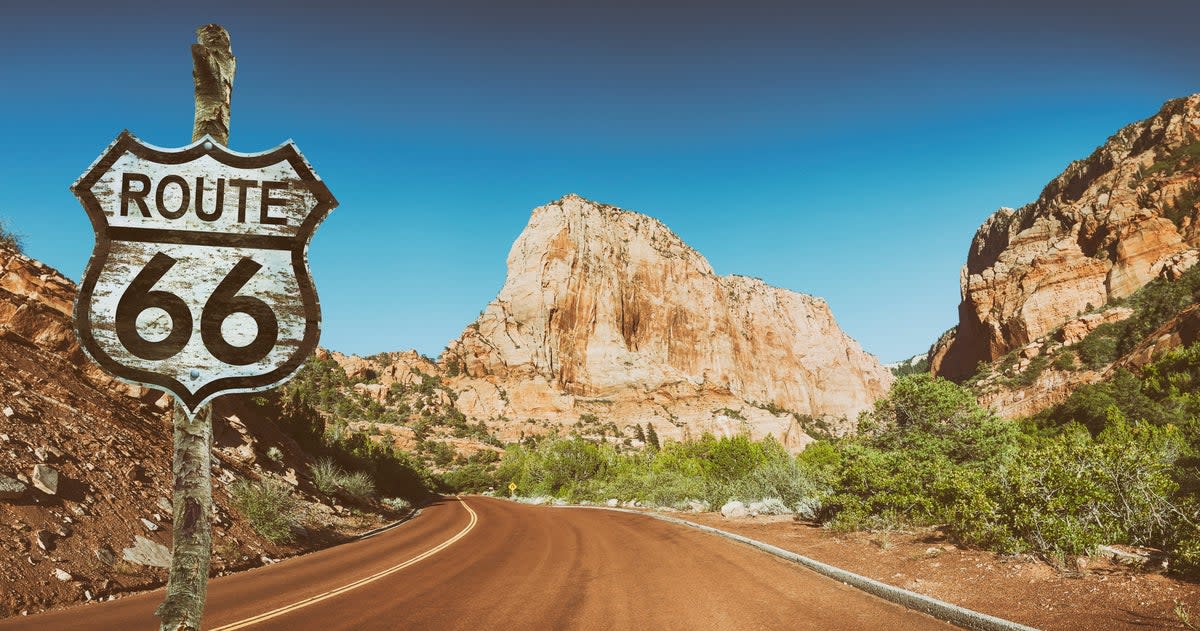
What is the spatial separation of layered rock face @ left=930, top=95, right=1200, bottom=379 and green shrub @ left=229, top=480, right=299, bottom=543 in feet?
267

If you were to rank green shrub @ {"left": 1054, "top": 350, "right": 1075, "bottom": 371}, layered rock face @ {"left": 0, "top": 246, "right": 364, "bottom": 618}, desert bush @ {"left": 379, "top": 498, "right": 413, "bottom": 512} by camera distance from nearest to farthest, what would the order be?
1. layered rock face @ {"left": 0, "top": 246, "right": 364, "bottom": 618}
2. desert bush @ {"left": 379, "top": 498, "right": 413, "bottom": 512}
3. green shrub @ {"left": 1054, "top": 350, "right": 1075, "bottom": 371}

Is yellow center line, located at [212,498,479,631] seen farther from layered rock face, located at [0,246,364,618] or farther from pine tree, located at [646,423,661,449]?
pine tree, located at [646,423,661,449]

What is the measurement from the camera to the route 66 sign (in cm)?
177

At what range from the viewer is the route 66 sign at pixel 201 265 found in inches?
69.5

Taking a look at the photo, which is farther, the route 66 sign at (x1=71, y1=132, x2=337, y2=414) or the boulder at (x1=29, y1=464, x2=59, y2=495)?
the boulder at (x1=29, y1=464, x2=59, y2=495)

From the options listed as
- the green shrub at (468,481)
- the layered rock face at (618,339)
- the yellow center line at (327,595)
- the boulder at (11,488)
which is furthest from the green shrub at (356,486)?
the layered rock face at (618,339)

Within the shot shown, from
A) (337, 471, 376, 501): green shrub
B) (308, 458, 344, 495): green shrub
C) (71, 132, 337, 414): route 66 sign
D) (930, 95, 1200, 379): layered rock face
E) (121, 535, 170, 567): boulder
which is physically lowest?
(337, 471, 376, 501): green shrub

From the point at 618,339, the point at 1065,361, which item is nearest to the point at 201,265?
the point at 1065,361

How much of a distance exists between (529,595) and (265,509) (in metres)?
9.82

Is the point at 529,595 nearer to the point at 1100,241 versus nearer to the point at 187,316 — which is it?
the point at 187,316

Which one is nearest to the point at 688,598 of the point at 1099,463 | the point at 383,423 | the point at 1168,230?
the point at 1099,463

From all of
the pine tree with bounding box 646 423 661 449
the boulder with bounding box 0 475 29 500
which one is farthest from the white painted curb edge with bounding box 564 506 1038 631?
the pine tree with bounding box 646 423 661 449

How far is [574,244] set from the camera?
11556 centimetres

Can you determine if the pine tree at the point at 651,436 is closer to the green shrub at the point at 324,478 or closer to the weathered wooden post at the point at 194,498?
the green shrub at the point at 324,478
